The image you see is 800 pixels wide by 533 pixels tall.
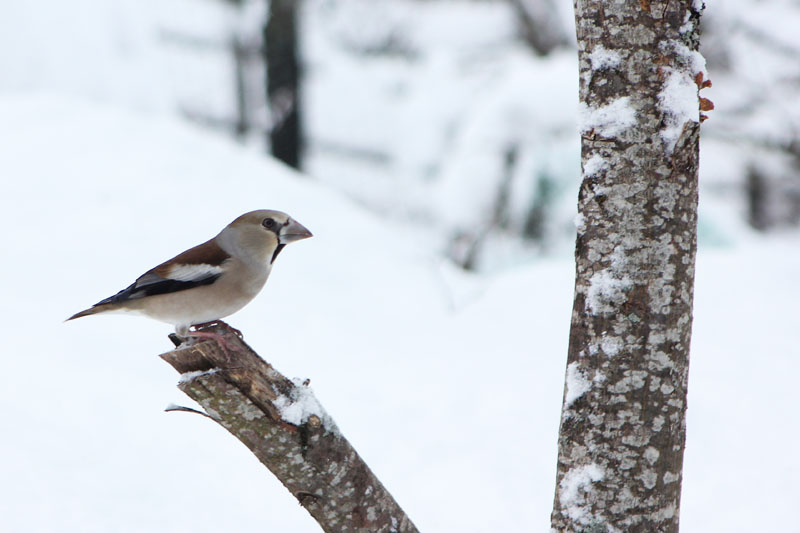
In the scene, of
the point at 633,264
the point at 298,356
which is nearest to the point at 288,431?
the point at 633,264

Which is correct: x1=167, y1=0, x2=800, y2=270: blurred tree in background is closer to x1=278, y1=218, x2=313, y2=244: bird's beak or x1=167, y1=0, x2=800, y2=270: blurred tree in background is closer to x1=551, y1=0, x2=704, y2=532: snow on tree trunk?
x1=278, y1=218, x2=313, y2=244: bird's beak

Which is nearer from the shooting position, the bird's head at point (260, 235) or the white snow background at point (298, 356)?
the bird's head at point (260, 235)

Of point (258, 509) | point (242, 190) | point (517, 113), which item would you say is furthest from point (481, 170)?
point (258, 509)

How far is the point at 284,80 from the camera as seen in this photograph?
1192 cm

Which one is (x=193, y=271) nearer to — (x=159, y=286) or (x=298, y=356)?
(x=159, y=286)

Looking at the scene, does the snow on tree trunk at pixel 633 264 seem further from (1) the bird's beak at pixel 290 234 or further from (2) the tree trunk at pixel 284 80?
(2) the tree trunk at pixel 284 80

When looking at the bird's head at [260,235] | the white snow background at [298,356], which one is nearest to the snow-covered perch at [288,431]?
the bird's head at [260,235]

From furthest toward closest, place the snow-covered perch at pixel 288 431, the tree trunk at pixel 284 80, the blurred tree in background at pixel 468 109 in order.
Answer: the tree trunk at pixel 284 80 → the blurred tree in background at pixel 468 109 → the snow-covered perch at pixel 288 431

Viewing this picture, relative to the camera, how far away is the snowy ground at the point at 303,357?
3939mm

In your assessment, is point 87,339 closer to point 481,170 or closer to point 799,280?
point 799,280

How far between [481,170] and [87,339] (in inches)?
249

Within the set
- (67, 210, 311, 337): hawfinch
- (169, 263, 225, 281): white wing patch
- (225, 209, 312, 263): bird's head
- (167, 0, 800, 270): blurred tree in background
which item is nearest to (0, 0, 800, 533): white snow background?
(67, 210, 311, 337): hawfinch

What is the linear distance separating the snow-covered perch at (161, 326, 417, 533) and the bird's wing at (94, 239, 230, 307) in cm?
56

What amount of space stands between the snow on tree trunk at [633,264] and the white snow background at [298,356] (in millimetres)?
1556
